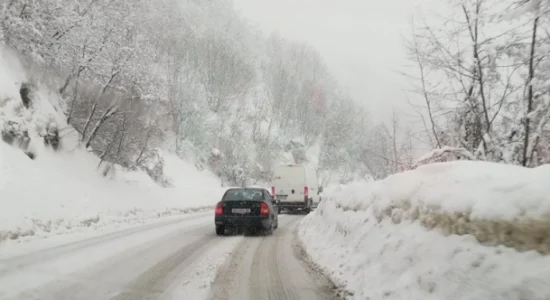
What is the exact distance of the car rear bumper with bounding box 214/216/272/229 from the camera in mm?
13141

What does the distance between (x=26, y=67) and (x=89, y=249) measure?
559 inches

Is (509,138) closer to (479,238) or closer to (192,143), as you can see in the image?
(479,238)

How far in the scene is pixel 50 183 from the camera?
15.9m

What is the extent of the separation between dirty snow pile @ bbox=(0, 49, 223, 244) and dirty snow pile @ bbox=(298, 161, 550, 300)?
846 cm

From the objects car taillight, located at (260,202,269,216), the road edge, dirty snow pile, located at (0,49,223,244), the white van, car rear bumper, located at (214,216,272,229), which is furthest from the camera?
the white van

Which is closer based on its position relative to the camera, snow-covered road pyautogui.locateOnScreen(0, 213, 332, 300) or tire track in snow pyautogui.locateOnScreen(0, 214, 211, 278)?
snow-covered road pyautogui.locateOnScreen(0, 213, 332, 300)

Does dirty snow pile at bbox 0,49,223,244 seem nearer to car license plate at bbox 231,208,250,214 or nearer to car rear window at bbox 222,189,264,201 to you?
car rear window at bbox 222,189,264,201

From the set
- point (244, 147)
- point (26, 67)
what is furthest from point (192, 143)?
point (26, 67)

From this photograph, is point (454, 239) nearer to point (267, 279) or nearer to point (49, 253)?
point (267, 279)

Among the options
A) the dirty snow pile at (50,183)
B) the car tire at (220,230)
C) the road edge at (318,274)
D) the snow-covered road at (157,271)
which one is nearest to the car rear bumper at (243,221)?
the car tire at (220,230)

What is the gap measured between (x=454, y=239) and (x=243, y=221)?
9253 millimetres

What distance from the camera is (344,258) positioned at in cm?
730

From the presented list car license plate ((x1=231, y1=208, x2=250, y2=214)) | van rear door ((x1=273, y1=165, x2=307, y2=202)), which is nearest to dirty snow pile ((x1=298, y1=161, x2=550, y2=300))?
car license plate ((x1=231, y1=208, x2=250, y2=214))

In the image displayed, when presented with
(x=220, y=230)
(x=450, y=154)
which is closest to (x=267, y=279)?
(x=450, y=154)
